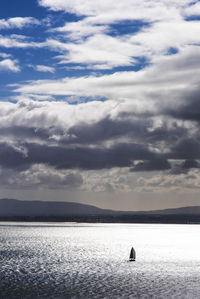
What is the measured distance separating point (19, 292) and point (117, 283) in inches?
753

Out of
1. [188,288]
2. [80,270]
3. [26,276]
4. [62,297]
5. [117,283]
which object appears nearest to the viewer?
[62,297]

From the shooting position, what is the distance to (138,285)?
7550 centimetres

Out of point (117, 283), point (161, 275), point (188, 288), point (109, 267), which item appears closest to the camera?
point (188, 288)

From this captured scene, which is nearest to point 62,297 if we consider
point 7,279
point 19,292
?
point 19,292

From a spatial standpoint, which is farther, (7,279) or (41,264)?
(41,264)

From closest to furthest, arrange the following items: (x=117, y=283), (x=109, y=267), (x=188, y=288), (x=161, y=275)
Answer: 1. (x=188, y=288)
2. (x=117, y=283)
3. (x=161, y=275)
4. (x=109, y=267)

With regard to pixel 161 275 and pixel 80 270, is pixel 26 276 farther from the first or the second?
pixel 161 275

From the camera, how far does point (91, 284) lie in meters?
75.8

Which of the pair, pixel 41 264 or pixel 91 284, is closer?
pixel 91 284

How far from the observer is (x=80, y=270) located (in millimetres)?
97125

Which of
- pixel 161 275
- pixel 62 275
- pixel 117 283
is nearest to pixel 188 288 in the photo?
pixel 117 283

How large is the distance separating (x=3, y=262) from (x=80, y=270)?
79.4ft

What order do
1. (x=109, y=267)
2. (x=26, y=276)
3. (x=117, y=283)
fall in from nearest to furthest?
(x=117, y=283) < (x=26, y=276) < (x=109, y=267)

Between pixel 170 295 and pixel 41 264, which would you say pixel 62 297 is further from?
pixel 41 264
